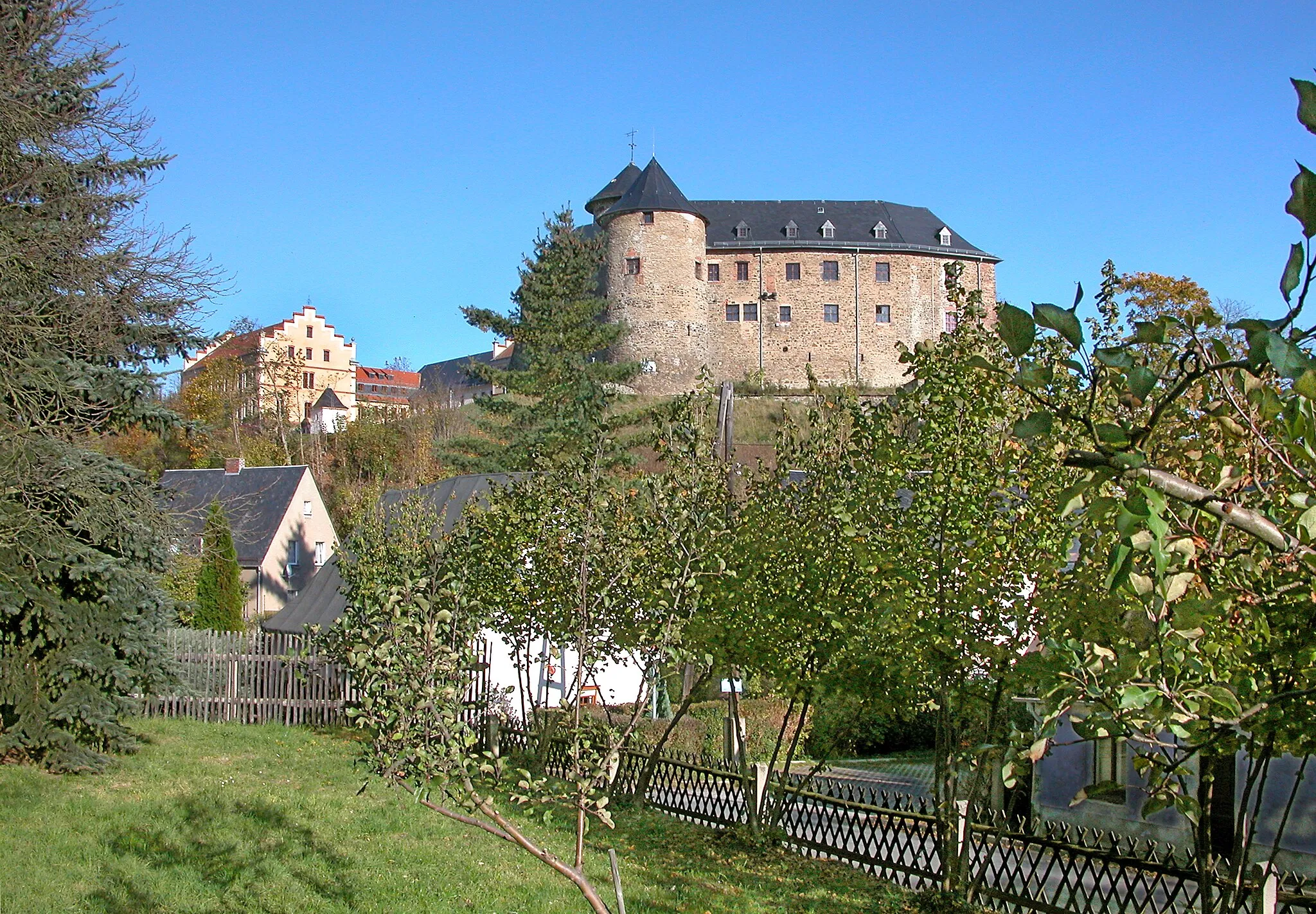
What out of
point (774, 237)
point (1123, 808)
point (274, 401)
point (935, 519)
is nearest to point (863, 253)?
point (774, 237)

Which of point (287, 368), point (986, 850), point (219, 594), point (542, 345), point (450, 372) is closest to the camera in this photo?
point (986, 850)

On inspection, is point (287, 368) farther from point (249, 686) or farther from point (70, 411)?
point (70, 411)

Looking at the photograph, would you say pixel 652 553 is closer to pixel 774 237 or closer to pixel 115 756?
pixel 115 756

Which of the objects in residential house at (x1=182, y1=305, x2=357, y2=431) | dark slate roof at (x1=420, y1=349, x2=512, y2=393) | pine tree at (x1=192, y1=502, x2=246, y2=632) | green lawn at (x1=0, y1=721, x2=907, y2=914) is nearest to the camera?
green lawn at (x1=0, y1=721, x2=907, y2=914)

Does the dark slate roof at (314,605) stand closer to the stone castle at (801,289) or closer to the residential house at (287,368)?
the residential house at (287,368)

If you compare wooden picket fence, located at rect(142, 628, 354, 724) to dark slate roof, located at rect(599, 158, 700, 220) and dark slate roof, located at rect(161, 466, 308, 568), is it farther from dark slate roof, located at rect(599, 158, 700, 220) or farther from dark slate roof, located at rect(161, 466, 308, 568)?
dark slate roof, located at rect(599, 158, 700, 220)

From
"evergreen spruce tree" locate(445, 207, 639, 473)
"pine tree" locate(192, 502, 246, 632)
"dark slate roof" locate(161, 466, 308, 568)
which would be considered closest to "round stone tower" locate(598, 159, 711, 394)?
"evergreen spruce tree" locate(445, 207, 639, 473)

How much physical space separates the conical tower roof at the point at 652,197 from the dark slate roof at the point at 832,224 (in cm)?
369

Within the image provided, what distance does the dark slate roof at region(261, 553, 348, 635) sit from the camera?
23.3 m

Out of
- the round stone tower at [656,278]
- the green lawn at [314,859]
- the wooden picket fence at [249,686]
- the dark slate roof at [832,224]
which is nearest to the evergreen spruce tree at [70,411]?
the green lawn at [314,859]

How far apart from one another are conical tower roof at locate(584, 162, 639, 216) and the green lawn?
5810cm

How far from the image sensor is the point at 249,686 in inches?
773

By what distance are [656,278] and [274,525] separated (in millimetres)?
31957

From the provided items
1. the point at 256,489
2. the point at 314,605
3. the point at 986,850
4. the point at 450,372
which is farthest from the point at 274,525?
the point at 450,372
